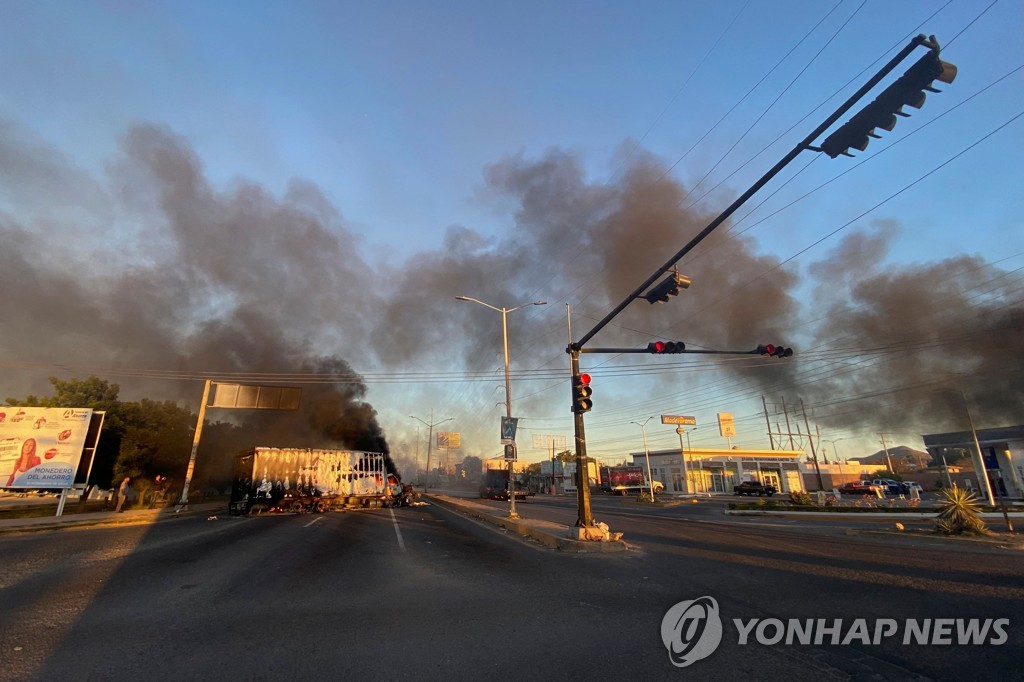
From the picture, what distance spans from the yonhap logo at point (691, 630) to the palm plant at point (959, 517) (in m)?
11.2

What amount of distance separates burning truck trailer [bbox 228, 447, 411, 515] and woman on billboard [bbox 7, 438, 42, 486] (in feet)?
26.4

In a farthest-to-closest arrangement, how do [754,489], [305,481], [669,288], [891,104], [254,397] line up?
[754,489], [254,397], [305,481], [669,288], [891,104]

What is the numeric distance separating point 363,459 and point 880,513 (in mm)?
26307

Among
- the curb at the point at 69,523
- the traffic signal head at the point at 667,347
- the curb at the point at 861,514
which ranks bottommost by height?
the curb at the point at 861,514

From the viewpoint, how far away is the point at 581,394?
12961 mm

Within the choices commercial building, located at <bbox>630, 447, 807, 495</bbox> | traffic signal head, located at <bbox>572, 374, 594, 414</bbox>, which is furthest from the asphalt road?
commercial building, located at <bbox>630, 447, 807, 495</bbox>

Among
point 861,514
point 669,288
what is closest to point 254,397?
point 669,288

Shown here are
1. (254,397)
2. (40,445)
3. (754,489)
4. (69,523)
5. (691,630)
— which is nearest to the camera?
(691,630)

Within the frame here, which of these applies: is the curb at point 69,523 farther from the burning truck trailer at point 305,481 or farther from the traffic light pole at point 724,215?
the traffic light pole at point 724,215

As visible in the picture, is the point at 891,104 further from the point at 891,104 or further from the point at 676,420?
the point at 676,420

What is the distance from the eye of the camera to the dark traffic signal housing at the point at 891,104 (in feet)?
17.6

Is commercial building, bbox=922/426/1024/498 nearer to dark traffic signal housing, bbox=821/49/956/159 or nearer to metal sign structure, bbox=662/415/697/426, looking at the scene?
metal sign structure, bbox=662/415/697/426

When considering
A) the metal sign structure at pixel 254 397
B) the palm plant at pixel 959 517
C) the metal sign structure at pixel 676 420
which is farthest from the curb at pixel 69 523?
the metal sign structure at pixel 676 420

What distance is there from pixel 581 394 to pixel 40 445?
2528 centimetres
